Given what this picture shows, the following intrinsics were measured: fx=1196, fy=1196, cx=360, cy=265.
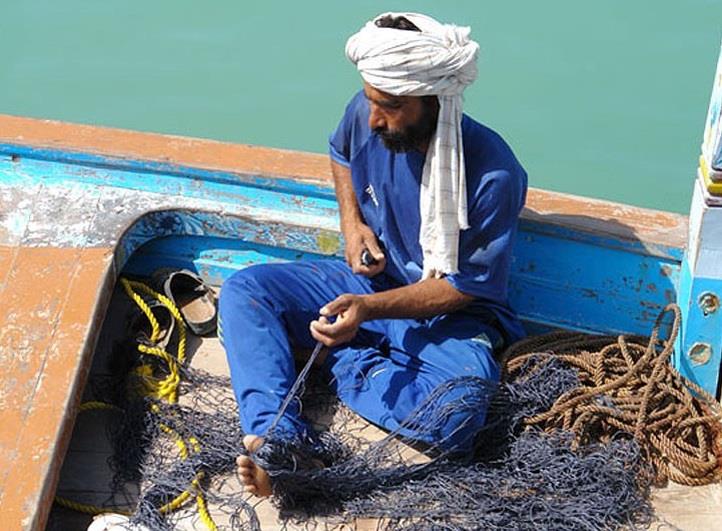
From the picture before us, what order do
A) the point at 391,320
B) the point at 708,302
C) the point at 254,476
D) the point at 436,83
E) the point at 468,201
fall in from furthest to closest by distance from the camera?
the point at 391,320, the point at 708,302, the point at 468,201, the point at 436,83, the point at 254,476

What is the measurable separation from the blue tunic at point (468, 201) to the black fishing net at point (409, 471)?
0.94ft

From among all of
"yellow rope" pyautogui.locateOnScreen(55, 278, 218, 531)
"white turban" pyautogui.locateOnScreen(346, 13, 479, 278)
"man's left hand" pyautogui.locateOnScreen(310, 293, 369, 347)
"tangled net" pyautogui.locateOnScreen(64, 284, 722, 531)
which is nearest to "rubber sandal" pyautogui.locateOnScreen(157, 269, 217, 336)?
"yellow rope" pyautogui.locateOnScreen(55, 278, 218, 531)

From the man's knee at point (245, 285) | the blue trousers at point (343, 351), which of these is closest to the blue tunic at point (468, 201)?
the blue trousers at point (343, 351)

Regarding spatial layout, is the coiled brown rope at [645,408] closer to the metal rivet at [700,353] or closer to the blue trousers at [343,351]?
the metal rivet at [700,353]

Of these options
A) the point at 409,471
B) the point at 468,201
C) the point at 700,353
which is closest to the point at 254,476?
the point at 409,471

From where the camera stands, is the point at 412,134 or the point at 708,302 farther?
the point at 708,302

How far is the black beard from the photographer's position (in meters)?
3.43

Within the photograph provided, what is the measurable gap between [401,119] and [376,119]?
79 mm

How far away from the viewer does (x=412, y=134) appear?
135 inches

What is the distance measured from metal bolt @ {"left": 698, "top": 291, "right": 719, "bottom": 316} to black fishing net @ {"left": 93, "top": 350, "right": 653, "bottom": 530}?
0.45 meters

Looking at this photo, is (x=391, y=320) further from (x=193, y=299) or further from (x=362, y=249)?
(x=193, y=299)

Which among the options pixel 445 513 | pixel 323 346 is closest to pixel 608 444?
pixel 445 513

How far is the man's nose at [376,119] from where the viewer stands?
3436 millimetres

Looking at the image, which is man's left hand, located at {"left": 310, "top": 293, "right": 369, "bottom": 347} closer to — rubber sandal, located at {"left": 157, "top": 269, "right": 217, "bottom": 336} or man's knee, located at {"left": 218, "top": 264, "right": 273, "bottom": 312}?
man's knee, located at {"left": 218, "top": 264, "right": 273, "bottom": 312}
